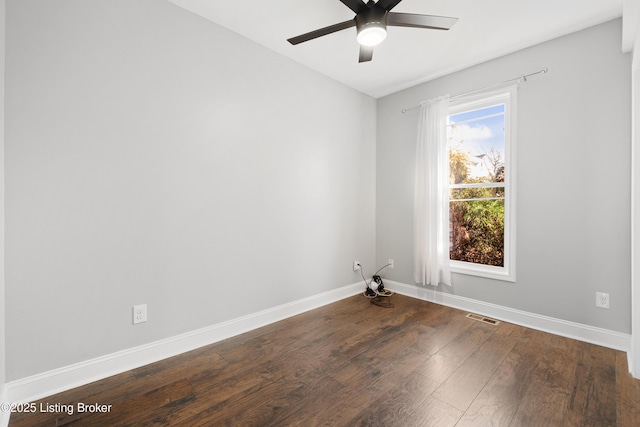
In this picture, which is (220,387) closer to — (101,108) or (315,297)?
(315,297)

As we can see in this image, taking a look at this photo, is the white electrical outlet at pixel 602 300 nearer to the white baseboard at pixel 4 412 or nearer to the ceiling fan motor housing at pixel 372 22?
the ceiling fan motor housing at pixel 372 22

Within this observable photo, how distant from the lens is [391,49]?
282cm

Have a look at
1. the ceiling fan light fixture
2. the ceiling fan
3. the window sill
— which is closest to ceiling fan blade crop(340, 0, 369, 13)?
the ceiling fan

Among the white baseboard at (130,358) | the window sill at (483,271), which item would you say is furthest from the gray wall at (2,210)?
the window sill at (483,271)

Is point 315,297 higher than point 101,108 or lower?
lower

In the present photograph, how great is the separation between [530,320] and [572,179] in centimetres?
134

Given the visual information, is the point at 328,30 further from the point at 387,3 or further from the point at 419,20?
the point at 419,20

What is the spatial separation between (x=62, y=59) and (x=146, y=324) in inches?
71.1

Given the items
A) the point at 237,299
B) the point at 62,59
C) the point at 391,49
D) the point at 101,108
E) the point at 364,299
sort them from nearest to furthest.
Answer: the point at 62,59
the point at 101,108
the point at 237,299
the point at 391,49
the point at 364,299

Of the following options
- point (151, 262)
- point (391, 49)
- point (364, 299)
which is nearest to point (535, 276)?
point (364, 299)

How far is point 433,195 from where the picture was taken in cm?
332

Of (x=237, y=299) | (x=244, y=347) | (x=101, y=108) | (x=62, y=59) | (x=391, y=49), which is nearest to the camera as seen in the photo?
(x=62, y=59)

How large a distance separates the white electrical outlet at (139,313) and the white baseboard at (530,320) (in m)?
2.86

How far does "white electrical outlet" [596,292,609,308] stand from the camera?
2.35 meters
